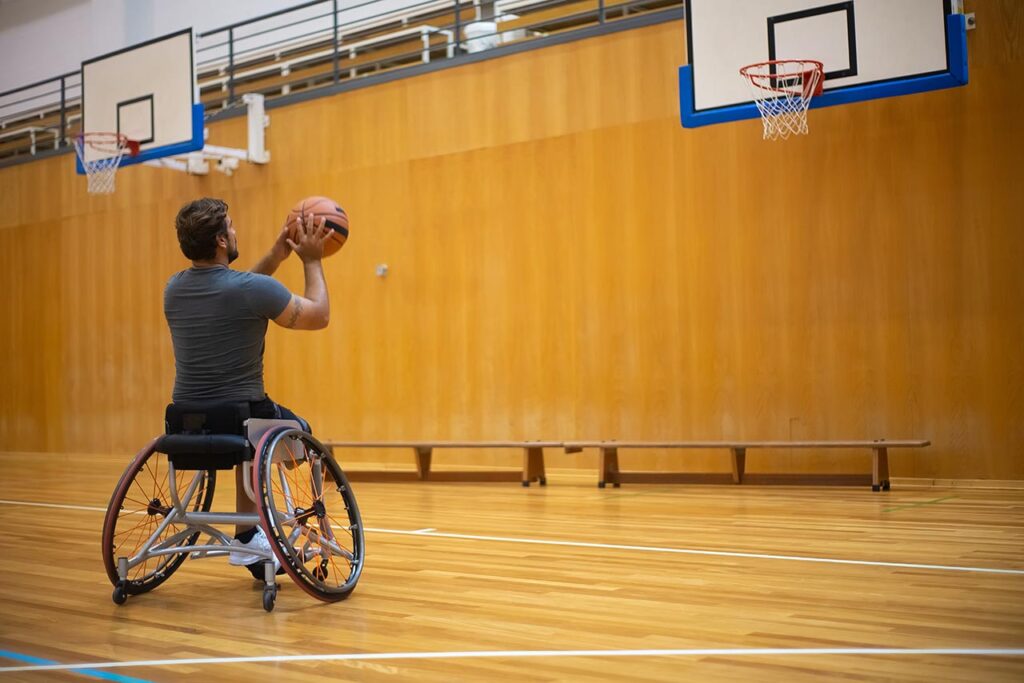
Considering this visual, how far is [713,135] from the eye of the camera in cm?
719

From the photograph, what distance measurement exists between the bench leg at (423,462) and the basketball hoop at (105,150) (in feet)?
11.6

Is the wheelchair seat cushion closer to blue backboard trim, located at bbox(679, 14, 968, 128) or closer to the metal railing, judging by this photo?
blue backboard trim, located at bbox(679, 14, 968, 128)

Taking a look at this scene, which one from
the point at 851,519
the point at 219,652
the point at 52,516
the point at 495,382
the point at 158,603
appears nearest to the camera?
the point at 219,652

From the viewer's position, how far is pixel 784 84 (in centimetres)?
624

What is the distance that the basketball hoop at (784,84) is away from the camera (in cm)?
607

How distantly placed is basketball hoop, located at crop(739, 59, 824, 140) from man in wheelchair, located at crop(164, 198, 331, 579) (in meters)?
3.77

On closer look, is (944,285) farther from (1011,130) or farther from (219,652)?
(219,652)

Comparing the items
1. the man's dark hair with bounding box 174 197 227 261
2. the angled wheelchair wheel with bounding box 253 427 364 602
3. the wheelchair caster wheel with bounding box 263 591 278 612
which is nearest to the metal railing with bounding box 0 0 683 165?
the man's dark hair with bounding box 174 197 227 261

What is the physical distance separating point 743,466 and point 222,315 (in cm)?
427

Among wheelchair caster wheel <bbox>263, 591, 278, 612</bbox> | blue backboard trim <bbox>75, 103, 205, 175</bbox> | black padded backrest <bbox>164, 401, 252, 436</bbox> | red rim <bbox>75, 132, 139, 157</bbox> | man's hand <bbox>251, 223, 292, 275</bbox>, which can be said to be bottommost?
wheelchair caster wheel <bbox>263, 591, 278, 612</bbox>

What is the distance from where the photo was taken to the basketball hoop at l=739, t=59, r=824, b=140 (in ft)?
19.9

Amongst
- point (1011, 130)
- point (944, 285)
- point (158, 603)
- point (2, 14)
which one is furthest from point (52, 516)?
point (2, 14)

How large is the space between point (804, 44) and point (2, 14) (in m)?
11.6

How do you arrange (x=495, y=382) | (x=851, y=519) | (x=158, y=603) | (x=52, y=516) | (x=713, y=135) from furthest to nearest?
1. (x=495, y=382)
2. (x=713, y=135)
3. (x=52, y=516)
4. (x=851, y=519)
5. (x=158, y=603)
